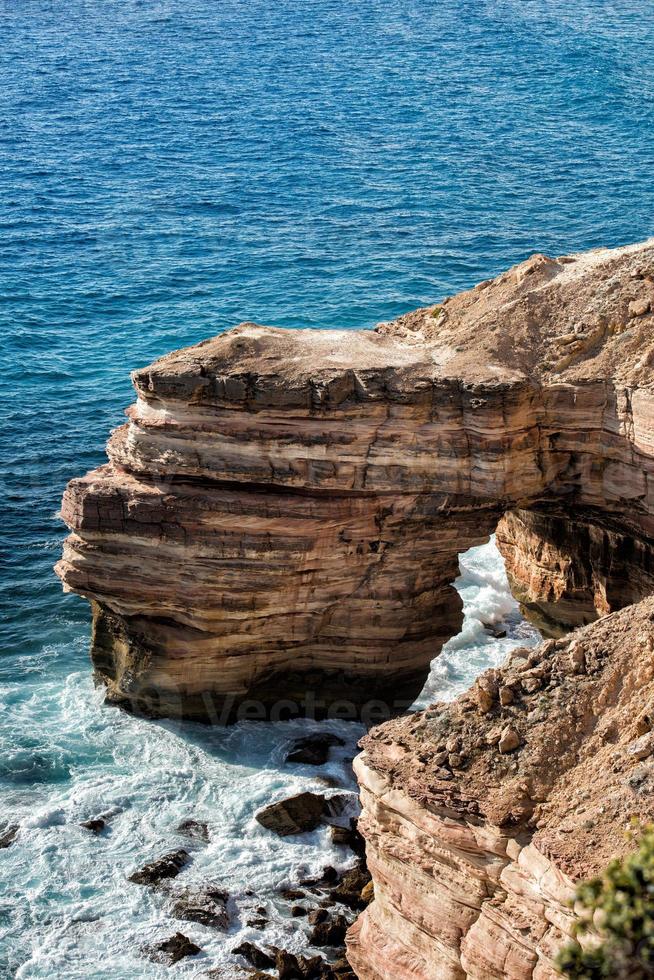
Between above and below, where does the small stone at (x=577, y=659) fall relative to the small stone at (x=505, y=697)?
above

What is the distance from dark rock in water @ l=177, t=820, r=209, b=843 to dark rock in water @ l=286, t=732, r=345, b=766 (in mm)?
2867

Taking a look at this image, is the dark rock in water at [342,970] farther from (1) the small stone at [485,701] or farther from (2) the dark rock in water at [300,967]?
(1) the small stone at [485,701]

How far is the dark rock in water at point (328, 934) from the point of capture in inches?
894

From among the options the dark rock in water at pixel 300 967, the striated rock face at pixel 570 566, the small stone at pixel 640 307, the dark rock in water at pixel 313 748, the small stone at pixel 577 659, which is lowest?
the dark rock in water at pixel 300 967

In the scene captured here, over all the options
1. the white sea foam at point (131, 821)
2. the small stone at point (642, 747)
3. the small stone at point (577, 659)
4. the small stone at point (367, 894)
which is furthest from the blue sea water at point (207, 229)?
the small stone at point (642, 747)

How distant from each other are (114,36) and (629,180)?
3938 cm

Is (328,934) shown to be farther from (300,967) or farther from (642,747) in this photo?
(642,747)

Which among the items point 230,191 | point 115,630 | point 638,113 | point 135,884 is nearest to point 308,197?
point 230,191

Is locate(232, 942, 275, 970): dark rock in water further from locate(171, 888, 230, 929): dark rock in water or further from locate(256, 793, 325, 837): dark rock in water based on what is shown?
locate(256, 793, 325, 837): dark rock in water

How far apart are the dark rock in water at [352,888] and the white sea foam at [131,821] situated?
632mm

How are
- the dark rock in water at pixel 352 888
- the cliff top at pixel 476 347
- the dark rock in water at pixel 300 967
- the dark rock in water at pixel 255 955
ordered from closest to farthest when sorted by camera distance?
the dark rock in water at pixel 300 967
the dark rock in water at pixel 255 955
the dark rock in water at pixel 352 888
the cliff top at pixel 476 347

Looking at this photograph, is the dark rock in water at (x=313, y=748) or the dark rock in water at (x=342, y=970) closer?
the dark rock in water at (x=342, y=970)

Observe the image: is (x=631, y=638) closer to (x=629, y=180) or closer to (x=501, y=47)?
(x=629, y=180)

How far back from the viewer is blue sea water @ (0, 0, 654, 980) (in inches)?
1026
